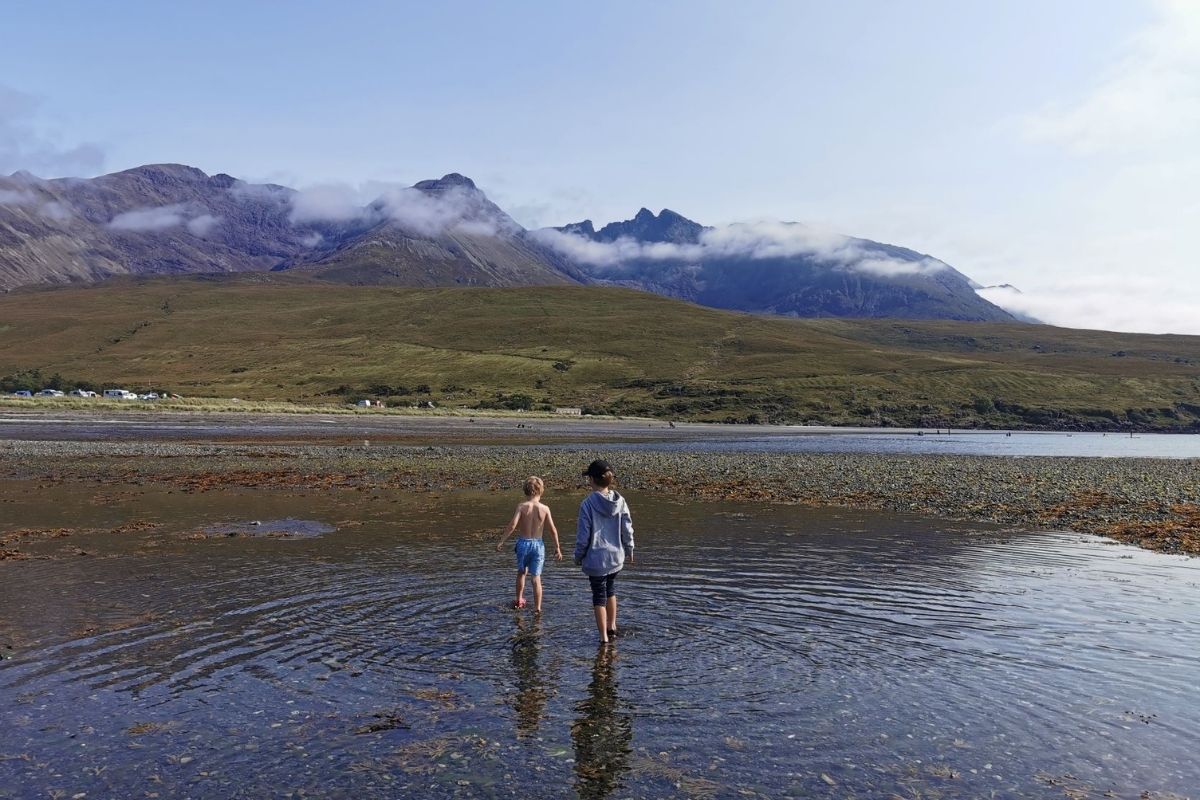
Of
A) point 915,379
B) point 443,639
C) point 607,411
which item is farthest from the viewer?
point 915,379

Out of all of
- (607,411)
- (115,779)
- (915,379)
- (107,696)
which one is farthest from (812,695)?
(915,379)

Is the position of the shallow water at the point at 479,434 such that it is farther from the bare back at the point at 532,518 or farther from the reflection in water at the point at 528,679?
the reflection in water at the point at 528,679

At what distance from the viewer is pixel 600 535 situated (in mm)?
15000

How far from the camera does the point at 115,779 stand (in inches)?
355

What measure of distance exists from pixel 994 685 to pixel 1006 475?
136 feet

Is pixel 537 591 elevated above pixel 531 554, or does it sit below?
below

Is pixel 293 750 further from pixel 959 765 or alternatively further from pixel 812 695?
pixel 959 765

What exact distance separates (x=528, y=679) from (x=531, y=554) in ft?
14.2

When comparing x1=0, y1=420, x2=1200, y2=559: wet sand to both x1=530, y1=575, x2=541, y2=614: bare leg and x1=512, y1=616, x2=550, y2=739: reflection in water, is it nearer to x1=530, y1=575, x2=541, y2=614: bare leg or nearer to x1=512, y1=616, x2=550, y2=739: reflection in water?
x1=530, y1=575, x2=541, y2=614: bare leg

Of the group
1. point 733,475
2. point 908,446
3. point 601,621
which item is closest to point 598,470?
point 601,621

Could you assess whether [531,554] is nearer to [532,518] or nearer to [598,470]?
[532,518]

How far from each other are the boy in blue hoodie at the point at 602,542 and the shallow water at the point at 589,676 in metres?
0.65

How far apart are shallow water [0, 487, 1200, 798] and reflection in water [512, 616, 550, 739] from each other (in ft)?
0.20

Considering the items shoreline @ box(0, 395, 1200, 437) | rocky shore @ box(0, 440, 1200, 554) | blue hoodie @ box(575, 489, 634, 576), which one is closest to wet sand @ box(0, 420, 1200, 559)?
rocky shore @ box(0, 440, 1200, 554)
